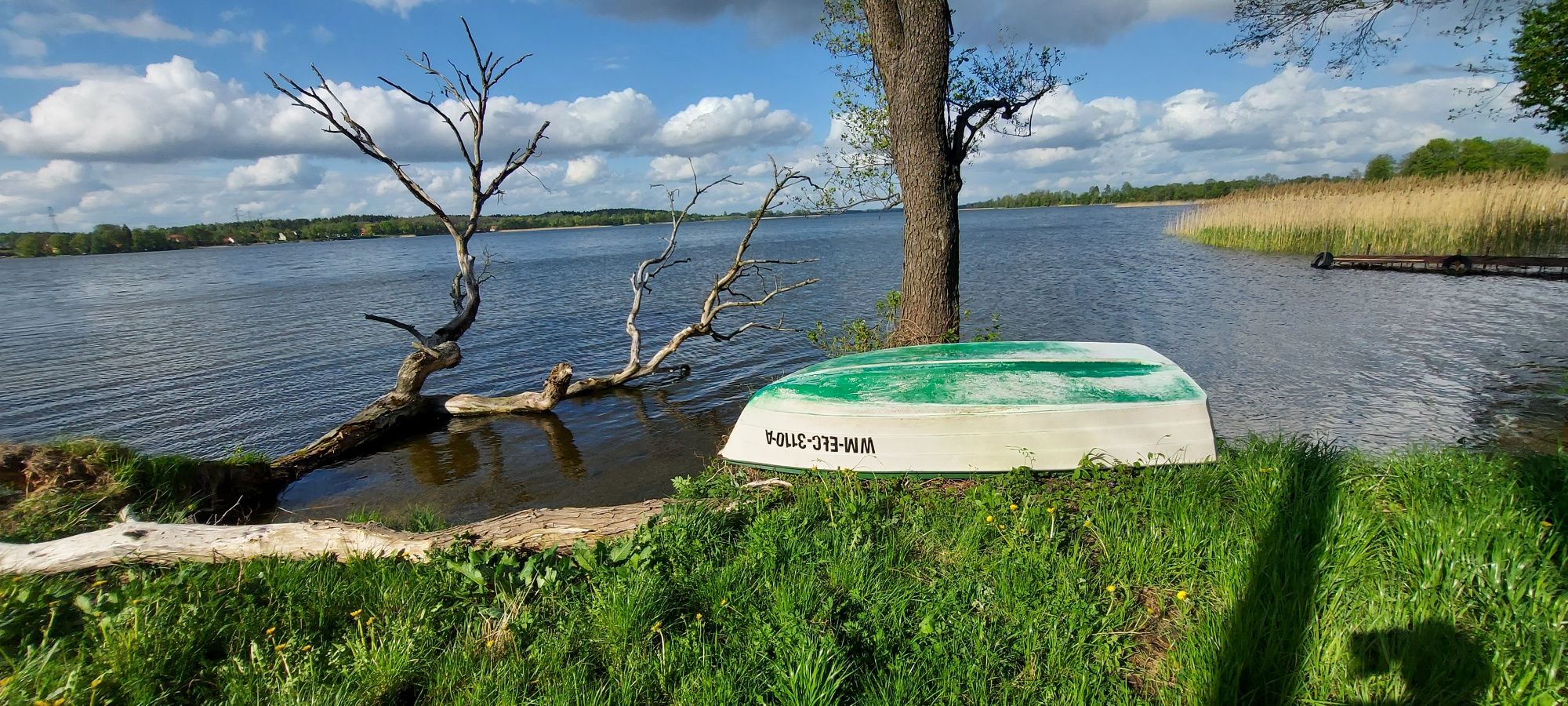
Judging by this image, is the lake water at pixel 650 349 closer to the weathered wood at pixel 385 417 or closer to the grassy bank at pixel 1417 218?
the weathered wood at pixel 385 417

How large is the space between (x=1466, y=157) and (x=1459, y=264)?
46498mm

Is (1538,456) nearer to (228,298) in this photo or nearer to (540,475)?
(540,475)

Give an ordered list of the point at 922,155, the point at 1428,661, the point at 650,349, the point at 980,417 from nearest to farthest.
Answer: the point at 1428,661, the point at 980,417, the point at 922,155, the point at 650,349

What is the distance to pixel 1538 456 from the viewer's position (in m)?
3.52

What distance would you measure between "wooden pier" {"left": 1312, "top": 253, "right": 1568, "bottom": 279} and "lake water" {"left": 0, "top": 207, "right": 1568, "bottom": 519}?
611 millimetres

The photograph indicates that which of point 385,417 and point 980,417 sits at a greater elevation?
point 980,417

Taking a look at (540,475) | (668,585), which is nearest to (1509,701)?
(668,585)

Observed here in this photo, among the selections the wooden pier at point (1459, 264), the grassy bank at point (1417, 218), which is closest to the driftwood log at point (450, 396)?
the wooden pier at point (1459, 264)

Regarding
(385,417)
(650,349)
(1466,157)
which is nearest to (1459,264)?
(650,349)

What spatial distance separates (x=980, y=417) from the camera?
4.41 m

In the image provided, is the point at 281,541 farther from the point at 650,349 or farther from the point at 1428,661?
the point at 650,349

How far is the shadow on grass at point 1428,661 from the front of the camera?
2246 millimetres

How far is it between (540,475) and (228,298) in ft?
92.5

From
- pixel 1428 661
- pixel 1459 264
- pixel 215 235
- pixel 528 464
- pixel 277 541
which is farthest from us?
pixel 215 235
